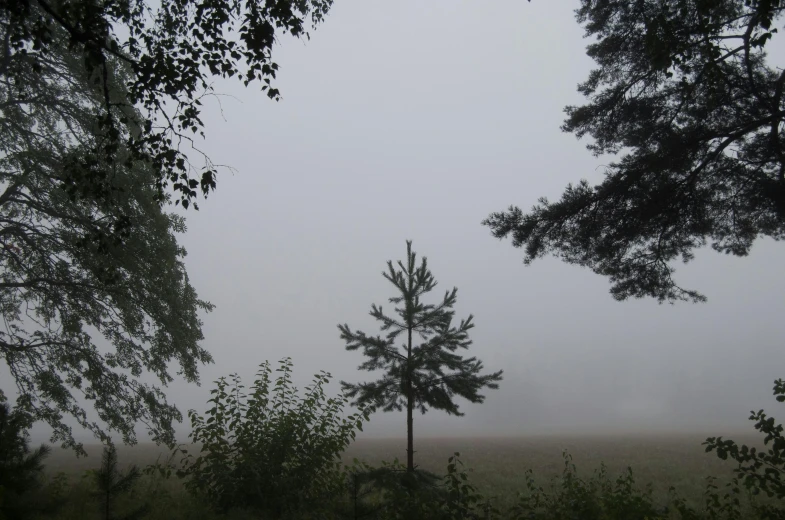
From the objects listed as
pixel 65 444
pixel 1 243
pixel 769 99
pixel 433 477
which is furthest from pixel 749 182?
pixel 1 243

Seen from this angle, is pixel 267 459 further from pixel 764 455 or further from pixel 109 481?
pixel 764 455

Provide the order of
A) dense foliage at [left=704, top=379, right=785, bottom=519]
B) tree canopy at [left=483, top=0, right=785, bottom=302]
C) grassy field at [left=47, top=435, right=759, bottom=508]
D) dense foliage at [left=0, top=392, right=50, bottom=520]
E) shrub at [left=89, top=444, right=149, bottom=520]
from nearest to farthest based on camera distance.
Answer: dense foliage at [left=0, top=392, right=50, bottom=520] → shrub at [left=89, top=444, right=149, bottom=520] → dense foliage at [left=704, top=379, right=785, bottom=519] → tree canopy at [left=483, top=0, right=785, bottom=302] → grassy field at [left=47, top=435, right=759, bottom=508]

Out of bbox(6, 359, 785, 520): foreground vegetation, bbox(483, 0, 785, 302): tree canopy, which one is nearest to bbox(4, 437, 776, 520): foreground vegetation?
bbox(6, 359, 785, 520): foreground vegetation

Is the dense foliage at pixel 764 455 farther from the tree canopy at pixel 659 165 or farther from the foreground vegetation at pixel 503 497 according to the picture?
the tree canopy at pixel 659 165

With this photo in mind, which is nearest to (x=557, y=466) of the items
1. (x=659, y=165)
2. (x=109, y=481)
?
(x=659, y=165)

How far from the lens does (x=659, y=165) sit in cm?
763

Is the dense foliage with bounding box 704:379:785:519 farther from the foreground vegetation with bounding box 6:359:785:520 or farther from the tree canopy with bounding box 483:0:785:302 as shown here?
the tree canopy with bounding box 483:0:785:302

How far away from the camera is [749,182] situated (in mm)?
8180

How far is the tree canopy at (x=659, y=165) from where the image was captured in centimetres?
767

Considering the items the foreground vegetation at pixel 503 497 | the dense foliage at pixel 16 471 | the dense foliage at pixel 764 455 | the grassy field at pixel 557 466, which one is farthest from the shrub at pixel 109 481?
the grassy field at pixel 557 466

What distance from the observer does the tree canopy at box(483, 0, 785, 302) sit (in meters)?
7.67

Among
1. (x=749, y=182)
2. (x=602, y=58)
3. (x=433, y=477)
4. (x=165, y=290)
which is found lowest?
(x=433, y=477)

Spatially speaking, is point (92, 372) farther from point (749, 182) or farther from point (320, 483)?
point (749, 182)

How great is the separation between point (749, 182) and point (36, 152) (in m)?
14.6
